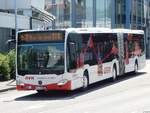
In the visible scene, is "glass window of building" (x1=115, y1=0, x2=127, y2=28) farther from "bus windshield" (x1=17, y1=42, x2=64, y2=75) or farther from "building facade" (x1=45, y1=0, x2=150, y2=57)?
"bus windshield" (x1=17, y1=42, x2=64, y2=75)

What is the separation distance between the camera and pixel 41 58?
2248 cm

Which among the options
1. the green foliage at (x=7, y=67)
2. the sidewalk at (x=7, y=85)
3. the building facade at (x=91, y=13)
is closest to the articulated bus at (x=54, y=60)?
the sidewalk at (x=7, y=85)

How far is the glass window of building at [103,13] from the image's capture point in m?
80.4

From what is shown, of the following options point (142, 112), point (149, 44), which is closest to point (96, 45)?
point (142, 112)

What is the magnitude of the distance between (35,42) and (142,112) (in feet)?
25.7

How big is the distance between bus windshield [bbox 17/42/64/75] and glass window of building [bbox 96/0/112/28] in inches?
2276

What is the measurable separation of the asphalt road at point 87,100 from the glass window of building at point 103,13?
53.0 metres

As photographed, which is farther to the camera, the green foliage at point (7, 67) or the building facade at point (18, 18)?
the building facade at point (18, 18)

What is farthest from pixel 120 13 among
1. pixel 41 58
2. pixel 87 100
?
pixel 87 100

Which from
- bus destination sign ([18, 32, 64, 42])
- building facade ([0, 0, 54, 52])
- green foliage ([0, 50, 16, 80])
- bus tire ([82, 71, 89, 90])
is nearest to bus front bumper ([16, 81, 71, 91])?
bus destination sign ([18, 32, 64, 42])

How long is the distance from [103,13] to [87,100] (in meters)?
60.7

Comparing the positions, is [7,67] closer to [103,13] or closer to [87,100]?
[87,100]

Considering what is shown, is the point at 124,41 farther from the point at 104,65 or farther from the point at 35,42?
the point at 35,42

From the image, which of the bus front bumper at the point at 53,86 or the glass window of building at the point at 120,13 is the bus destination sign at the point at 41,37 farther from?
the glass window of building at the point at 120,13
